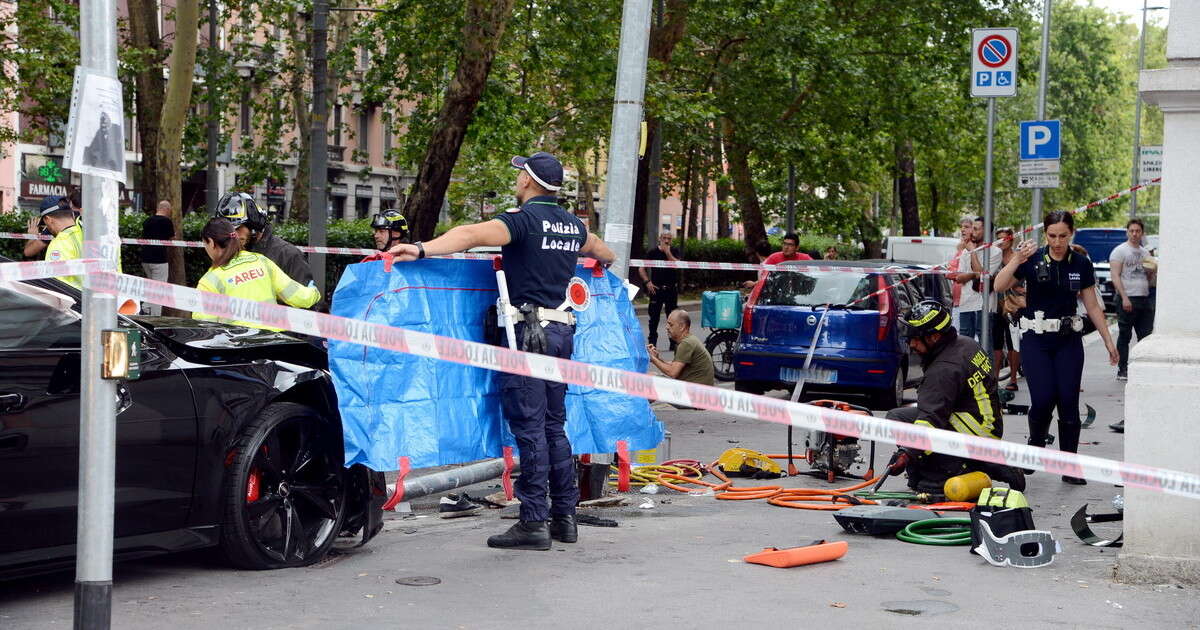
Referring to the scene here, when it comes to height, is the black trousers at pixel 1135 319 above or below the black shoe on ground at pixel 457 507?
above

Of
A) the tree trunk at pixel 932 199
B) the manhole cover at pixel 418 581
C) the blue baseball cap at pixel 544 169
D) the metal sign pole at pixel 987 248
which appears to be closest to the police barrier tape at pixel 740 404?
the manhole cover at pixel 418 581

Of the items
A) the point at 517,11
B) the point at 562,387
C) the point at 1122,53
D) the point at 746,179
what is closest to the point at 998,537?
the point at 562,387

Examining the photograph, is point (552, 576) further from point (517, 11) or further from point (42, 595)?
point (517, 11)

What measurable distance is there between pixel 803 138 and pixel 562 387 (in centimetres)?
2514

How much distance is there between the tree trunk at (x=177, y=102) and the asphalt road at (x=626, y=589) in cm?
1245

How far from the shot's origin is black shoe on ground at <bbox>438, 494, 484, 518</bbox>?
7.96 meters

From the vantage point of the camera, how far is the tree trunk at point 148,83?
2277 centimetres

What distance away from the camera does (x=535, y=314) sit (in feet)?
22.2

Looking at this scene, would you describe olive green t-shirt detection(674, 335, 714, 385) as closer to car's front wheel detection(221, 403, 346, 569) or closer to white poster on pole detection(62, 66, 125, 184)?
car's front wheel detection(221, 403, 346, 569)

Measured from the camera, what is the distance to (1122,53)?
87.5m

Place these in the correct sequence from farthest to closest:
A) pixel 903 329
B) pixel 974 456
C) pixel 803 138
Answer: pixel 803 138 < pixel 903 329 < pixel 974 456

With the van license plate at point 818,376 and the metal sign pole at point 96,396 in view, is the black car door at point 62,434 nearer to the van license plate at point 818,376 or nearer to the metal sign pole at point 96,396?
the metal sign pole at point 96,396

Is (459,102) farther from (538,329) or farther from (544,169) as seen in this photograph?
(538,329)

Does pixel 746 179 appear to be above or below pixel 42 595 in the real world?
above
